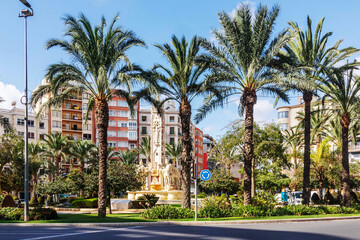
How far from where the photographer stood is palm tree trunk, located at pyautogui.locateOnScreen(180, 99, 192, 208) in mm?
25375

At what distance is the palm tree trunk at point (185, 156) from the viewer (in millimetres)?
25375

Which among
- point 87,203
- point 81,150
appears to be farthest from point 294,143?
point 87,203

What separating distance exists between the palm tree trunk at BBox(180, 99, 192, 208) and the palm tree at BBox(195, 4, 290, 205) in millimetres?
2645

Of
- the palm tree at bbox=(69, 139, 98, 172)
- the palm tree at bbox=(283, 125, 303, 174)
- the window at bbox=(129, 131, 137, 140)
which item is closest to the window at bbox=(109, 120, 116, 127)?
the window at bbox=(129, 131, 137, 140)

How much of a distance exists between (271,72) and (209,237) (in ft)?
Result: 45.3

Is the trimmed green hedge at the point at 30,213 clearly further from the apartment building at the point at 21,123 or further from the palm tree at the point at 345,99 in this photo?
the apartment building at the point at 21,123

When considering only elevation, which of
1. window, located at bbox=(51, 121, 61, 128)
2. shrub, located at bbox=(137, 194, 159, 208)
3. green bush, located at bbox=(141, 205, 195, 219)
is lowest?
shrub, located at bbox=(137, 194, 159, 208)

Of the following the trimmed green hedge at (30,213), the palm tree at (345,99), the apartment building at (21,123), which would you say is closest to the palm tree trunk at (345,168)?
the palm tree at (345,99)

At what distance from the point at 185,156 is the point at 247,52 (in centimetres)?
688

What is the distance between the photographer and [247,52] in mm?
25047

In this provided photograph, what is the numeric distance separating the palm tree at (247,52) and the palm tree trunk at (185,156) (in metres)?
2.65

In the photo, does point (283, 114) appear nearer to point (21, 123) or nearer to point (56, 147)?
point (56, 147)

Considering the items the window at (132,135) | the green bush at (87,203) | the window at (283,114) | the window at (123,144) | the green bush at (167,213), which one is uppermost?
the window at (283,114)

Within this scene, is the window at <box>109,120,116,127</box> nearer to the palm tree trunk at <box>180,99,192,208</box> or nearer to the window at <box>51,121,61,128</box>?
the window at <box>51,121,61,128</box>
